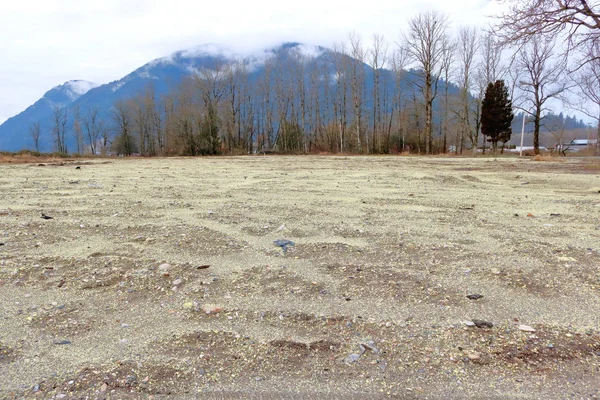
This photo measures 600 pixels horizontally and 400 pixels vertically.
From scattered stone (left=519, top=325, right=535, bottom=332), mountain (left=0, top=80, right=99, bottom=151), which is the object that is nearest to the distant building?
scattered stone (left=519, top=325, right=535, bottom=332)

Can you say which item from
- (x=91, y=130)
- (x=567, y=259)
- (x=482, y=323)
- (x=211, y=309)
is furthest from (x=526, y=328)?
(x=91, y=130)

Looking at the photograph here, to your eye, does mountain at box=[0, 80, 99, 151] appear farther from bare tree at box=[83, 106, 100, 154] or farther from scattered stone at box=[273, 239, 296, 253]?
scattered stone at box=[273, 239, 296, 253]

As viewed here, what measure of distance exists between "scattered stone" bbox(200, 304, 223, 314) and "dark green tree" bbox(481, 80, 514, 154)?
45.8 meters

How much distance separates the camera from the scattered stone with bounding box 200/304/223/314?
2.48 meters

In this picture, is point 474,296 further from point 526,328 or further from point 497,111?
point 497,111

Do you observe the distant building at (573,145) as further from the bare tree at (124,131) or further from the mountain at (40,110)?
the mountain at (40,110)

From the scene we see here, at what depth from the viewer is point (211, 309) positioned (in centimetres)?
250

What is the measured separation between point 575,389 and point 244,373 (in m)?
1.63

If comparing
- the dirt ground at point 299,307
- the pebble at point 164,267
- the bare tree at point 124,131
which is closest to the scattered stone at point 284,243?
the dirt ground at point 299,307

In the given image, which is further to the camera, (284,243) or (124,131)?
(124,131)

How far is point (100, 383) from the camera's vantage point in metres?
1.78

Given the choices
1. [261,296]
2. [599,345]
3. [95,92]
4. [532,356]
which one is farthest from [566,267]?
[95,92]

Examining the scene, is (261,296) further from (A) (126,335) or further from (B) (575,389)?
(B) (575,389)

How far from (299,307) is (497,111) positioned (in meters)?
46.6
